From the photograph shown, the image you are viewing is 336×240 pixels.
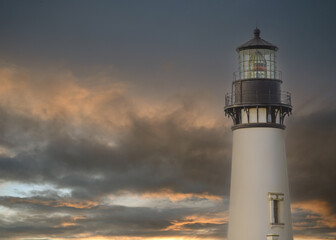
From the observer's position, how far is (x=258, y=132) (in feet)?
163

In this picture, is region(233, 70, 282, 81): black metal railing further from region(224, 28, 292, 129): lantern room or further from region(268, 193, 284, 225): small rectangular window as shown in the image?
region(268, 193, 284, 225): small rectangular window

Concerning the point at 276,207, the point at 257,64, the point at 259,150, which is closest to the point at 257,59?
the point at 257,64

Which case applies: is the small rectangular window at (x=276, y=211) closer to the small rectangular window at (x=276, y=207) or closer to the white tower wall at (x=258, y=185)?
the small rectangular window at (x=276, y=207)

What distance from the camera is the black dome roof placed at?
5100 centimetres

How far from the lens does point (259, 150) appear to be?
49406mm

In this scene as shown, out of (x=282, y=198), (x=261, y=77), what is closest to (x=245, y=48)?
(x=261, y=77)

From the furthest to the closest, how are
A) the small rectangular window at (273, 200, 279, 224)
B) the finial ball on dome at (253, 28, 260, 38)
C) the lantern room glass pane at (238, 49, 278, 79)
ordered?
the finial ball on dome at (253, 28, 260, 38), the lantern room glass pane at (238, 49, 278, 79), the small rectangular window at (273, 200, 279, 224)

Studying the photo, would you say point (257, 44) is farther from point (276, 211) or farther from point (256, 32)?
point (276, 211)

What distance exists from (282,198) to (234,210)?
9.15 feet

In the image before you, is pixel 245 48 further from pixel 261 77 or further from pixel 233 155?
pixel 233 155

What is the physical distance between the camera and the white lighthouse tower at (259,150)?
48.6 meters

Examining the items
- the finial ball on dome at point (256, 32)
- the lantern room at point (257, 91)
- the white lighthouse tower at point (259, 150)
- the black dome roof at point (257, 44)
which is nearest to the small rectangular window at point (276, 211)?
the white lighthouse tower at point (259, 150)

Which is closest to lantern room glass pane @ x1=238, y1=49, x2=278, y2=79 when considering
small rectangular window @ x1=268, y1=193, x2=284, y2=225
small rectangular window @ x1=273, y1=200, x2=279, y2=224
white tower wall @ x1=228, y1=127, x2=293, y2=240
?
white tower wall @ x1=228, y1=127, x2=293, y2=240

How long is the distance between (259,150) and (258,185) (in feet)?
6.60
